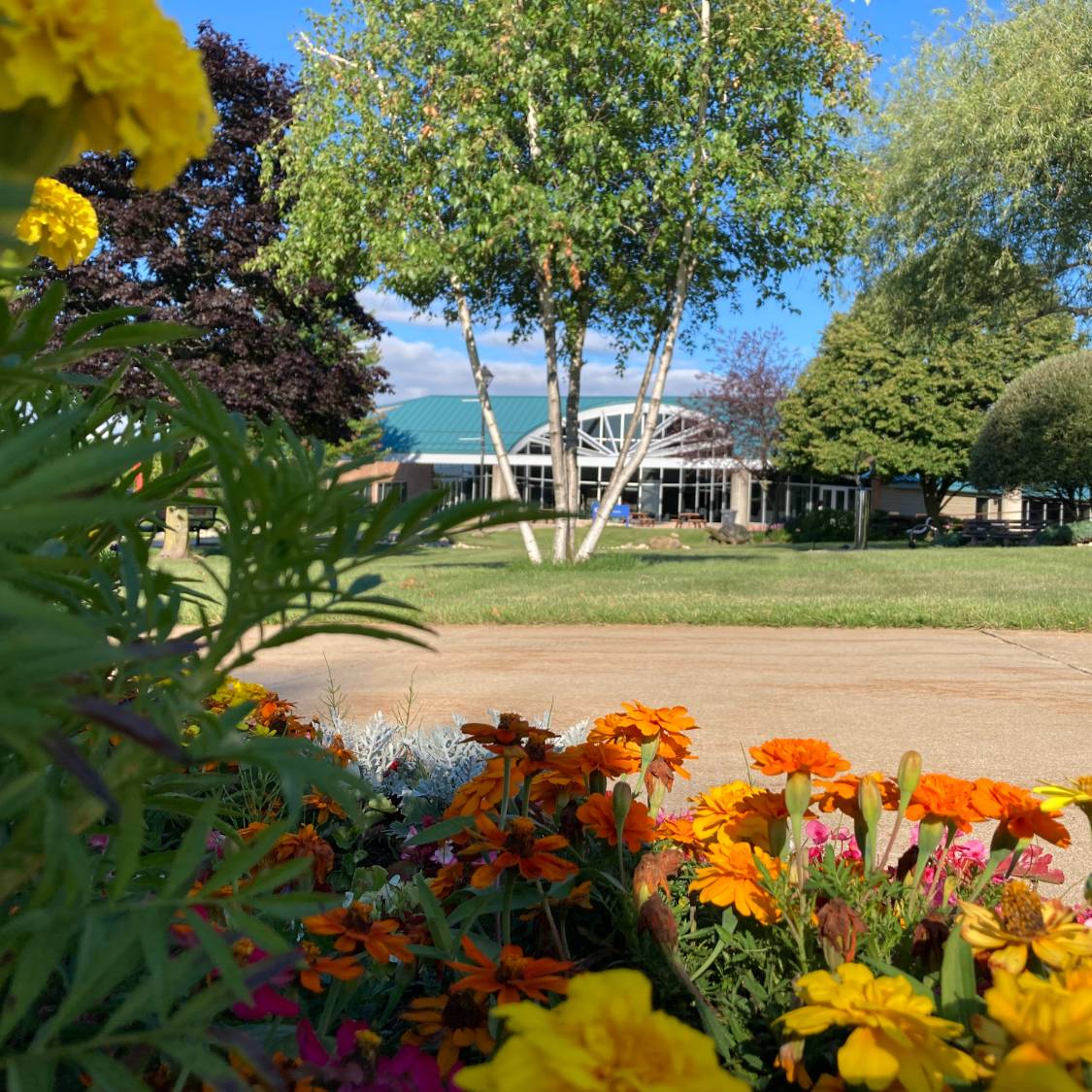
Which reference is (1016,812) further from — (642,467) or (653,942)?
(642,467)

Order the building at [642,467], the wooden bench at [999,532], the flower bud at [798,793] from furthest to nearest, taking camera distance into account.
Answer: the building at [642,467]
the wooden bench at [999,532]
the flower bud at [798,793]

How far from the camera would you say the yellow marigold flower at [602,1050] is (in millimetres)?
596

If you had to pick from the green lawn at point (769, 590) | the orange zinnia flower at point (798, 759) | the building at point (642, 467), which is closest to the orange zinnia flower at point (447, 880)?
the orange zinnia flower at point (798, 759)

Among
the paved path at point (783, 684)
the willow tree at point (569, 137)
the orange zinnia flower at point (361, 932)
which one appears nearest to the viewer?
the orange zinnia flower at point (361, 932)

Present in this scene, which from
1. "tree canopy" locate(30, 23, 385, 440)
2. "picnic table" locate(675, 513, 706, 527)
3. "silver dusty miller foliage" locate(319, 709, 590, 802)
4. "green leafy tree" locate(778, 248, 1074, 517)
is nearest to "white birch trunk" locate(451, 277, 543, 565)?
"tree canopy" locate(30, 23, 385, 440)

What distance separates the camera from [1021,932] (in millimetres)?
1035

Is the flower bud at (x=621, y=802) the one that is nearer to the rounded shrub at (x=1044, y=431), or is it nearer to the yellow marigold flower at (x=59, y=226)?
the yellow marigold flower at (x=59, y=226)

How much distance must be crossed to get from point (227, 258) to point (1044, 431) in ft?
60.8

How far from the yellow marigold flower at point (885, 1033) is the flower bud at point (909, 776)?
2.06 feet

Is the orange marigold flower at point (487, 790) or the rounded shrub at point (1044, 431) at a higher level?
the rounded shrub at point (1044, 431)

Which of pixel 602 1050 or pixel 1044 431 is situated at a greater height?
pixel 1044 431

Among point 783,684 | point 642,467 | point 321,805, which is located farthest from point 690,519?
point 321,805

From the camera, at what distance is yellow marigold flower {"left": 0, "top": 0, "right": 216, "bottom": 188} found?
49 centimetres

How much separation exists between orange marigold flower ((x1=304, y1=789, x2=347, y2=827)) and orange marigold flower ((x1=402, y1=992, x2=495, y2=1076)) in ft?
2.95
